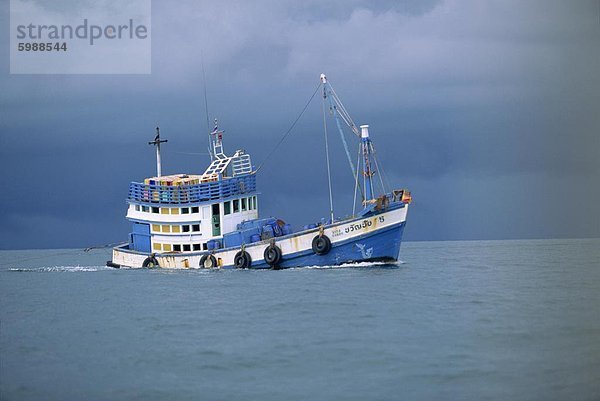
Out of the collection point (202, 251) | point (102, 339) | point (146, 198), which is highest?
point (146, 198)

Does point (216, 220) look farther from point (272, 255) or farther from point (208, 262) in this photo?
point (272, 255)

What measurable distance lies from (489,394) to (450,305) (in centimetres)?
1509

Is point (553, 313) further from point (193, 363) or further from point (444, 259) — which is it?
point (444, 259)

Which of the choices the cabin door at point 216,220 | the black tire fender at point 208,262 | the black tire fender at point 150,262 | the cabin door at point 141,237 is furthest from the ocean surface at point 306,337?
the cabin door at point 141,237

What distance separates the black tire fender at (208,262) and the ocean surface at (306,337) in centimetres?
88

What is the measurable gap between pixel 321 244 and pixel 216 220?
8.42 m

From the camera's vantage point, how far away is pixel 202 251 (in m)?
55.5

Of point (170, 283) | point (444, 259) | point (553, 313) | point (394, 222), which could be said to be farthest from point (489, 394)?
point (444, 259)

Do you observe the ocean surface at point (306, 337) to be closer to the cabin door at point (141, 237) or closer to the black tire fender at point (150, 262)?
the black tire fender at point (150, 262)

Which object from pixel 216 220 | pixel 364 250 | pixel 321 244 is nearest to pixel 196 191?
pixel 216 220

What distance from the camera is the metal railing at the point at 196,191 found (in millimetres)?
56344

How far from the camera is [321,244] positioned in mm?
51438

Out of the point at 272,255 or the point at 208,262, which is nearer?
the point at 272,255

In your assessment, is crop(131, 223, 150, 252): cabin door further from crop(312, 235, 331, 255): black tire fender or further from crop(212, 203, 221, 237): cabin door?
crop(312, 235, 331, 255): black tire fender
